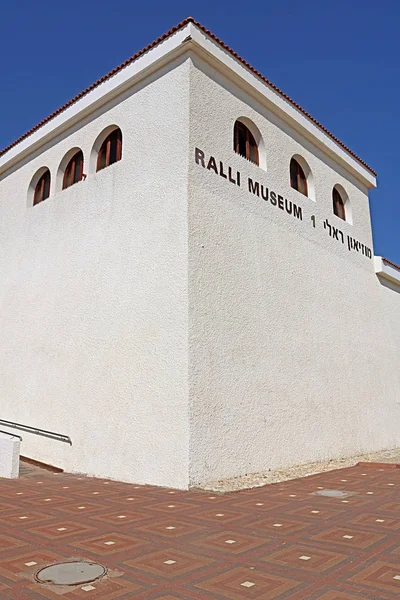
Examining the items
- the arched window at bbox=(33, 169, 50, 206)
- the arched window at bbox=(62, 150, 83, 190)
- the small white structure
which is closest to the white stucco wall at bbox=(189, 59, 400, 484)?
the small white structure

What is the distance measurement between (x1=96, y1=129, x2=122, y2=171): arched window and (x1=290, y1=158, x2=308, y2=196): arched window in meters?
3.87

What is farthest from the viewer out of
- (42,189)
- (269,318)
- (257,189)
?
(42,189)

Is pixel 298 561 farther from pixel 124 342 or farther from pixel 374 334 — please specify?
pixel 374 334

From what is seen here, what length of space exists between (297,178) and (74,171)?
4963 mm

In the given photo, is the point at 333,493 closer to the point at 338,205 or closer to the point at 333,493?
the point at 333,493

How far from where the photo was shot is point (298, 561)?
12.6 ft

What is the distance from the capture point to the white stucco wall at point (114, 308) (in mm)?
7422

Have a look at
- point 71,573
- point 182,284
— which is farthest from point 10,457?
point 71,573

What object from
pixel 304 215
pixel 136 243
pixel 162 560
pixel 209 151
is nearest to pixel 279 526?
pixel 162 560

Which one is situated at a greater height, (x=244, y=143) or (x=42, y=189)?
(x=42, y=189)

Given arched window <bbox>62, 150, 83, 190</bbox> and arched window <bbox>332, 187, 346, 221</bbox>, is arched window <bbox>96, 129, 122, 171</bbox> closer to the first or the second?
arched window <bbox>62, 150, 83, 190</bbox>

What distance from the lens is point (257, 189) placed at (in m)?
9.39

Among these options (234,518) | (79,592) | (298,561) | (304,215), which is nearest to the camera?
(79,592)

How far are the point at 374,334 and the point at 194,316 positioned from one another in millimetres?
7238
